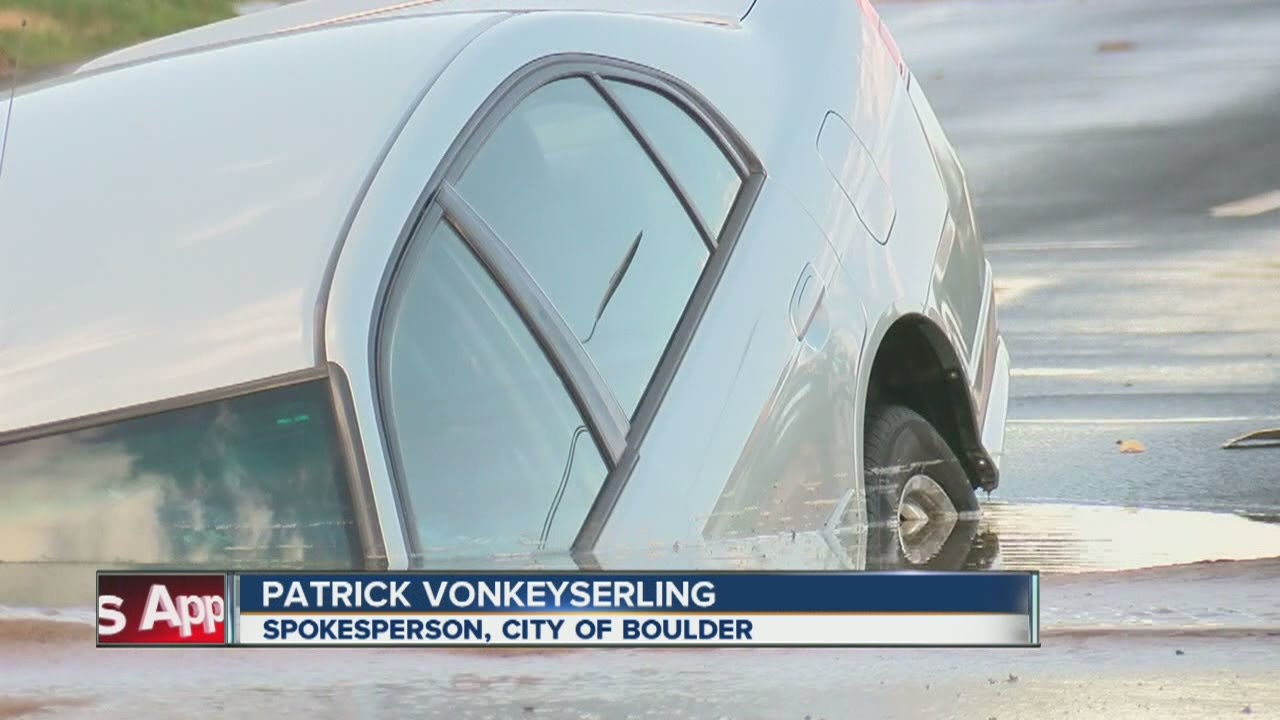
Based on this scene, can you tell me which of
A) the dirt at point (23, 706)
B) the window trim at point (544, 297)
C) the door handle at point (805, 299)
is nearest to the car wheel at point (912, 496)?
the door handle at point (805, 299)

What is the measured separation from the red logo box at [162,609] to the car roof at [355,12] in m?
1.16

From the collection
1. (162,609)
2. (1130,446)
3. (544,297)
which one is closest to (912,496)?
(544,297)

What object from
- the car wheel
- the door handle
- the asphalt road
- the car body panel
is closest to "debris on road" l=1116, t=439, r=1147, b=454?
the asphalt road

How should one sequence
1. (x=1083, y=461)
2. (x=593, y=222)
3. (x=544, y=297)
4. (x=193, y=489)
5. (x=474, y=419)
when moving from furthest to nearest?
1. (x=1083, y=461)
2. (x=593, y=222)
3. (x=544, y=297)
4. (x=474, y=419)
5. (x=193, y=489)

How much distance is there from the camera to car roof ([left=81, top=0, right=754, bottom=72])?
12.5ft

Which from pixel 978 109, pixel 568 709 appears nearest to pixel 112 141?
pixel 568 709

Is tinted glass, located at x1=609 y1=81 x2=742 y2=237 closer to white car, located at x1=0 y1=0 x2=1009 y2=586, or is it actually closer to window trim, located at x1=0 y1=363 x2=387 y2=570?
white car, located at x1=0 y1=0 x2=1009 y2=586

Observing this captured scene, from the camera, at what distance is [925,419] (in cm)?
472

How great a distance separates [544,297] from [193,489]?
28.5 inches

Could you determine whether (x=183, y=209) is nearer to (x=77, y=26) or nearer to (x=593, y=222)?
(x=77, y=26)

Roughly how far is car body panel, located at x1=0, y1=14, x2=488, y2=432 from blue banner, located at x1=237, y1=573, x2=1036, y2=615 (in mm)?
288

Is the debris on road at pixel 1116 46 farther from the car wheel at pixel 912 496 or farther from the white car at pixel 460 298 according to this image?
the white car at pixel 460 298

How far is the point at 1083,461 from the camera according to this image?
6.58m

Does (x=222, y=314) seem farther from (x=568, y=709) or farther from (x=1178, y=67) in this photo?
(x=1178, y=67)
